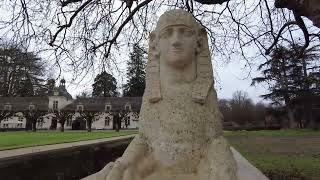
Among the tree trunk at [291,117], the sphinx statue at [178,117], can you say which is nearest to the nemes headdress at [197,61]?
the sphinx statue at [178,117]

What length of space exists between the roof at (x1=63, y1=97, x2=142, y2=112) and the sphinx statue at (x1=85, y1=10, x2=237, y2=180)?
48.3 metres

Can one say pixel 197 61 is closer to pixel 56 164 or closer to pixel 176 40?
pixel 176 40

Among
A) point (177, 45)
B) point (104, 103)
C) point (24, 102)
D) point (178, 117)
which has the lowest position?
point (178, 117)

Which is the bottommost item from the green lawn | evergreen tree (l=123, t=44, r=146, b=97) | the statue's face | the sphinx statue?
the green lawn

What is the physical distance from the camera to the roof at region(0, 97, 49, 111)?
168ft

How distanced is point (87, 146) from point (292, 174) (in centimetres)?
624

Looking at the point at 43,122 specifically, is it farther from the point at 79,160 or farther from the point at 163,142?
the point at 163,142

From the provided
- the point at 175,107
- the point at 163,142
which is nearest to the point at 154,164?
the point at 163,142

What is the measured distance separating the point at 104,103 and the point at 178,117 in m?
53.2

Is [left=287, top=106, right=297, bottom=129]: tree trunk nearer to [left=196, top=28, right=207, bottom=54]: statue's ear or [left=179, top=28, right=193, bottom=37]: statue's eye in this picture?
[left=196, top=28, right=207, bottom=54]: statue's ear

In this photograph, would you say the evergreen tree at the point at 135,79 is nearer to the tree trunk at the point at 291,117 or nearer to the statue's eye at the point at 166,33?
the tree trunk at the point at 291,117

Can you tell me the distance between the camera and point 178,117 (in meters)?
4.05

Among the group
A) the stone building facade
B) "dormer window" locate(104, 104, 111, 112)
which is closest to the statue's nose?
the stone building facade

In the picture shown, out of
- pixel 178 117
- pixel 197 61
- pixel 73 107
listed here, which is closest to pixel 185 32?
pixel 197 61
